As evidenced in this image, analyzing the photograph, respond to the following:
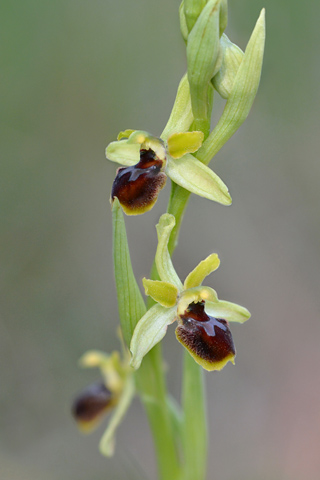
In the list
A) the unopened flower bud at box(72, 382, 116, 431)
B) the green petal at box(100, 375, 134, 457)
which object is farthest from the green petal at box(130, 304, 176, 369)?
the unopened flower bud at box(72, 382, 116, 431)

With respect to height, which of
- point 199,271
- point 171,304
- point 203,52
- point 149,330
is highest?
point 203,52

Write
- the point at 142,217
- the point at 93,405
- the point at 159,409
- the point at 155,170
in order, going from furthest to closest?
the point at 142,217 → the point at 93,405 → the point at 159,409 → the point at 155,170

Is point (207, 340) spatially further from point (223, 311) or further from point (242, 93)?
point (242, 93)

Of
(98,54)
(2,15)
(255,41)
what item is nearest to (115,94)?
(98,54)

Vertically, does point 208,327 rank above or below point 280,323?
below

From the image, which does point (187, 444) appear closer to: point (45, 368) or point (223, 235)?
point (45, 368)

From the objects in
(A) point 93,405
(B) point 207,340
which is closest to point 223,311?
(B) point 207,340

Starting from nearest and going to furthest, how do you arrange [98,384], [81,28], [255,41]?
[255,41] → [98,384] → [81,28]
